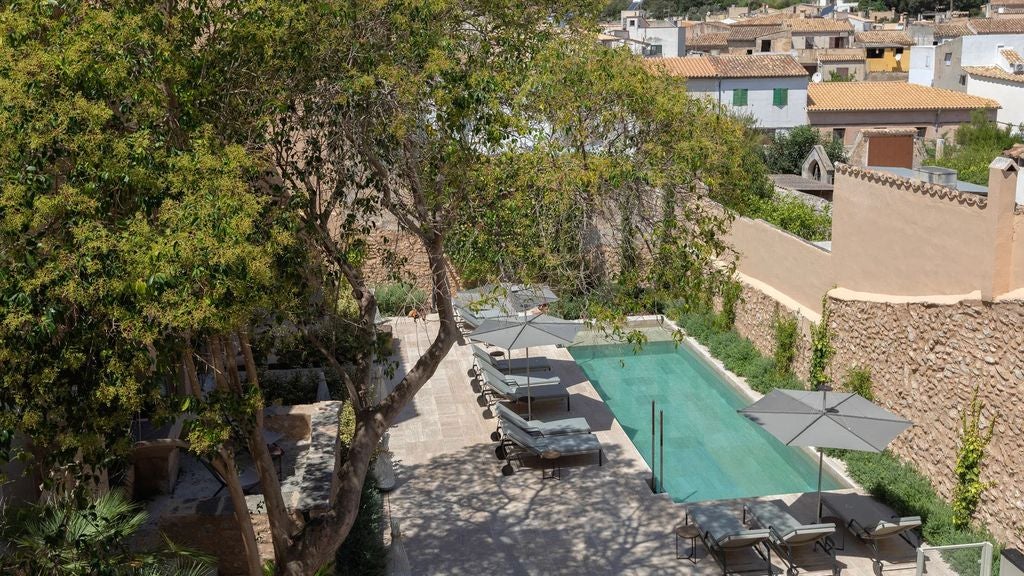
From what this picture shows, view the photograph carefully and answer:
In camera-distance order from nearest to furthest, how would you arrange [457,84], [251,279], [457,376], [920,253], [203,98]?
[251,279] → [203,98] → [457,84] → [920,253] → [457,376]

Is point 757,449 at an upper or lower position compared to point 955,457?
lower

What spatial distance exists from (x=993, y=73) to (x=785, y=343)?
131 feet

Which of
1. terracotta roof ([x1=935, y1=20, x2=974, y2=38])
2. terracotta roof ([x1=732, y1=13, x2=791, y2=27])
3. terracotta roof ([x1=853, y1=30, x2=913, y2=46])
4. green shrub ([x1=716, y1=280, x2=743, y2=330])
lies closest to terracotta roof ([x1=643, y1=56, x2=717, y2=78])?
green shrub ([x1=716, y1=280, x2=743, y2=330])

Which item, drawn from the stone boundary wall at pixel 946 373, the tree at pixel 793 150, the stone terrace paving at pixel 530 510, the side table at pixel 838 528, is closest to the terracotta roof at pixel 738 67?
the tree at pixel 793 150

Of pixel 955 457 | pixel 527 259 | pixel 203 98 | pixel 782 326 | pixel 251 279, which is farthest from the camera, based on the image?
pixel 782 326

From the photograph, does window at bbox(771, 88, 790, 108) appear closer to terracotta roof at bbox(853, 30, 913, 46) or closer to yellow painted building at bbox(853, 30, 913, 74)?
yellow painted building at bbox(853, 30, 913, 74)

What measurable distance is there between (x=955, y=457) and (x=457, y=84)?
27.6 feet

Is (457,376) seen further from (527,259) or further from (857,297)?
(527,259)

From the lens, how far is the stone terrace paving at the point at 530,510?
40.2 ft

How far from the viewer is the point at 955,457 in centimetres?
1327

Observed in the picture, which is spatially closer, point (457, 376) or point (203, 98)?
point (203, 98)

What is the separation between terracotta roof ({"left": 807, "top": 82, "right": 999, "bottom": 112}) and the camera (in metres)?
46.7

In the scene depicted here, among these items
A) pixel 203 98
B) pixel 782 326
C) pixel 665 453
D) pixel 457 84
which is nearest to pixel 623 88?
pixel 457 84

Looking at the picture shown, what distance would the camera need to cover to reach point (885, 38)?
7500 cm
